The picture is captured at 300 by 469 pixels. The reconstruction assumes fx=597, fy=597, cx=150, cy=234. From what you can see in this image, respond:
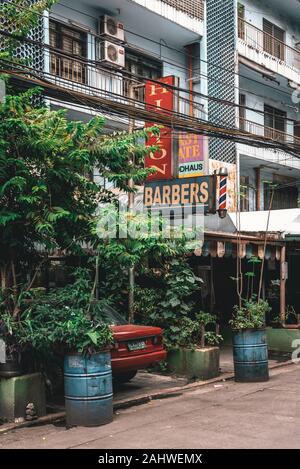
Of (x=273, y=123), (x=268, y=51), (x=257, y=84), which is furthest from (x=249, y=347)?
(x=268, y=51)

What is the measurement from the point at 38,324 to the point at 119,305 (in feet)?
12.3

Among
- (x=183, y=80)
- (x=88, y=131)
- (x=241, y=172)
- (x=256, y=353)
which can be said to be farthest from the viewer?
(x=241, y=172)

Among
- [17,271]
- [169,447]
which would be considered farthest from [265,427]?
[17,271]

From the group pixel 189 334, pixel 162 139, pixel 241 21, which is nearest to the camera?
pixel 189 334

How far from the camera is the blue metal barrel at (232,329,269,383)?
1078 centimetres

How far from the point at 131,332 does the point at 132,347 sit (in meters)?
0.23

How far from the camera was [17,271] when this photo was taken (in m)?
8.91

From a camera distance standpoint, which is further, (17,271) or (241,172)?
(241,172)

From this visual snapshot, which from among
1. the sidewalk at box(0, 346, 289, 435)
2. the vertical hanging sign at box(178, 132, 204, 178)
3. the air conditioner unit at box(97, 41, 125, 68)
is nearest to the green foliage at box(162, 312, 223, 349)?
the sidewalk at box(0, 346, 289, 435)

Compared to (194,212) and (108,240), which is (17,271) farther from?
(194,212)

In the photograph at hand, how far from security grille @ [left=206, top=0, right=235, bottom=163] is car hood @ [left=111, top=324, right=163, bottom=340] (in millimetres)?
10337

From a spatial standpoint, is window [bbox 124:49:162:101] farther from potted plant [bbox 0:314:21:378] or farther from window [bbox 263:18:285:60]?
potted plant [bbox 0:314:21:378]

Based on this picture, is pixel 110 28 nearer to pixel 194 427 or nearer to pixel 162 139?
pixel 162 139

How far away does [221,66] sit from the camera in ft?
64.4
